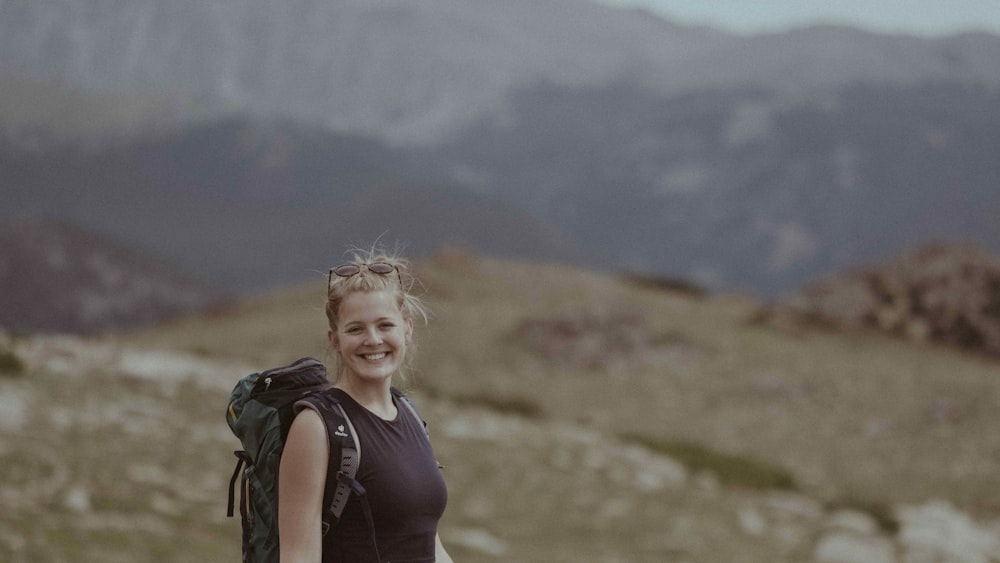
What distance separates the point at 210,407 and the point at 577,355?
31.2 ft

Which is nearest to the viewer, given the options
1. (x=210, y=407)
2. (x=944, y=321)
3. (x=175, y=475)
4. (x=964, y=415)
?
(x=175, y=475)

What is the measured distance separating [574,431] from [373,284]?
466 inches

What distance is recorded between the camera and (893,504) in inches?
484

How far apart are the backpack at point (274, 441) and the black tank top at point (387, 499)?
39 mm

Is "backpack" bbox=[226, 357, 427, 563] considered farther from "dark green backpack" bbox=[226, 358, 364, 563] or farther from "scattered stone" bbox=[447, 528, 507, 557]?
"scattered stone" bbox=[447, 528, 507, 557]

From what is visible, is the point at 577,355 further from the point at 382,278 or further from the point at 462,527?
the point at 382,278

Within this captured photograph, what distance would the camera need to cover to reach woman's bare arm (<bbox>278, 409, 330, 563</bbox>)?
2.84 metres

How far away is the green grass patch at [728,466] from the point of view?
12773mm

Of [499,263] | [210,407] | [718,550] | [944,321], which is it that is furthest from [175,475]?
[499,263]

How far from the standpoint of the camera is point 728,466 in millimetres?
13492

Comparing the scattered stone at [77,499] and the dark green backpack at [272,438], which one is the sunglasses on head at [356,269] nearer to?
the dark green backpack at [272,438]

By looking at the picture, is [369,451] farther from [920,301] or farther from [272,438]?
[920,301]

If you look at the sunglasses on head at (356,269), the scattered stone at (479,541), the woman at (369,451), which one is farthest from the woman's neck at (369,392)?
the scattered stone at (479,541)

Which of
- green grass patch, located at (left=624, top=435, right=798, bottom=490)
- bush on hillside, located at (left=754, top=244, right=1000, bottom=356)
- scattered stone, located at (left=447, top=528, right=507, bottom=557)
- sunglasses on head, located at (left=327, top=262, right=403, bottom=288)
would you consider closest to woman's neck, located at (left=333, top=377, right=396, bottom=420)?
sunglasses on head, located at (left=327, top=262, right=403, bottom=288)
